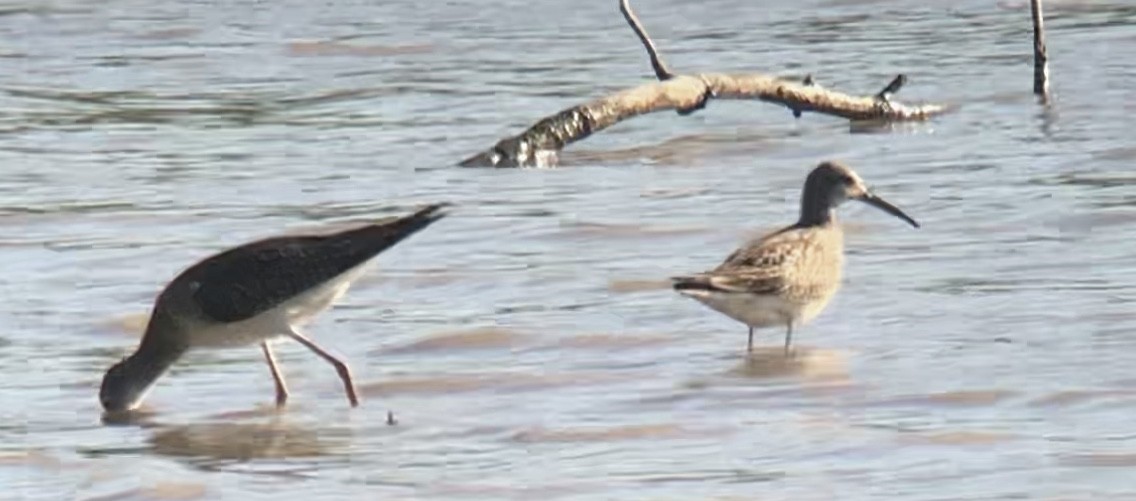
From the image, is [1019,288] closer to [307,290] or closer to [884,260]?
[884,260]

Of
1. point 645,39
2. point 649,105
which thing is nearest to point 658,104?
point 649,105

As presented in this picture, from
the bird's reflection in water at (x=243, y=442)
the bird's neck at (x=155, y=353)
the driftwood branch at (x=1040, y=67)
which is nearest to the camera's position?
the bird's reflection in water at (x=243, y=442)

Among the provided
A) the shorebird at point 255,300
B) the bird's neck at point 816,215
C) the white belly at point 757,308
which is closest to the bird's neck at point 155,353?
the shorebird at point 255,300

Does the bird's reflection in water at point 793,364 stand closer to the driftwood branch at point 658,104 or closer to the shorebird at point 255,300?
the shorebird at point 255,300

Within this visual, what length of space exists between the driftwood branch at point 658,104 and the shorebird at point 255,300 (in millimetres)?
4208

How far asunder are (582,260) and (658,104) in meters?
2.09

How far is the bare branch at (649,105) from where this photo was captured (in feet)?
47.0

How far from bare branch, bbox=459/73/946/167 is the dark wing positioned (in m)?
4.43

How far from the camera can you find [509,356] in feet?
34.4

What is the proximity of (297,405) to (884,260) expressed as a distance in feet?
10.2

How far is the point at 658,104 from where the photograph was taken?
1431cm

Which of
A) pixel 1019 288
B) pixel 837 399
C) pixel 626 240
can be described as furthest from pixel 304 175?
pixel 837 399

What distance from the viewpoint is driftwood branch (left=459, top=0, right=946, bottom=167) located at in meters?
14.3

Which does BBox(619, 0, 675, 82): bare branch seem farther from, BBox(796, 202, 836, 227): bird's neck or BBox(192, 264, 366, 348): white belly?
→ BBox(192, 264, 366, 348): white belly
